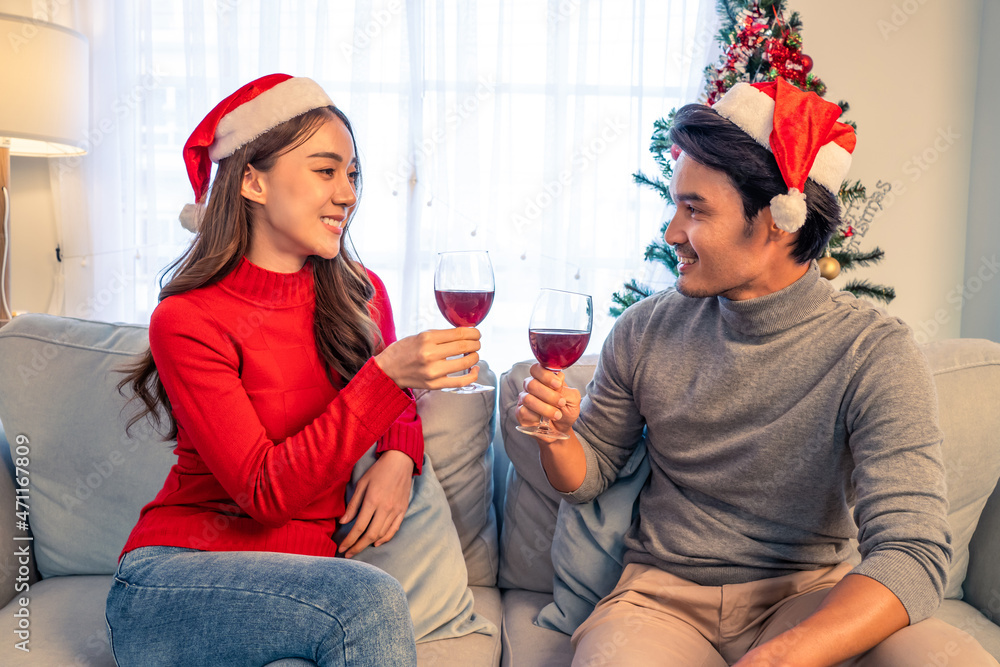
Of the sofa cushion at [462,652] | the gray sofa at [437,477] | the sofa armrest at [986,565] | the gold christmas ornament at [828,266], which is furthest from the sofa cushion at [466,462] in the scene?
the gold christmas ornament at [828,266]

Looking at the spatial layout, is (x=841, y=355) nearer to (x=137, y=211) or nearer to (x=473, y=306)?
(x=473, y=306)

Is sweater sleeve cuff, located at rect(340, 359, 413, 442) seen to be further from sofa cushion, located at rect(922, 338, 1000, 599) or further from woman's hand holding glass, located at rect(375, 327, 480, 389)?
sofa cushion, located at rect(922, 338, 1000, 599)

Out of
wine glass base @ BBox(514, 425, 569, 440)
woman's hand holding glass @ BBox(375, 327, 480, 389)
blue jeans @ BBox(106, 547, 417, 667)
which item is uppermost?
woman's hand holding glass @ BBox(375, 327, 480, 389)

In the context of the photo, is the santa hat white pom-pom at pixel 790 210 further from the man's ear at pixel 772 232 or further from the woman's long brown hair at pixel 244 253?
the woman's long brown hair at pixel 244 253

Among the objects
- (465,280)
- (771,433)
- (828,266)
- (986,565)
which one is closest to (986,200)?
(828,266)

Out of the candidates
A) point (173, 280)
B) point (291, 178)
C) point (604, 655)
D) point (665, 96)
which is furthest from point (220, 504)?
point (665, 96)

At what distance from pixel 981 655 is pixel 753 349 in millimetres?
559

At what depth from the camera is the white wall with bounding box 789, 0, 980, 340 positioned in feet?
9.23

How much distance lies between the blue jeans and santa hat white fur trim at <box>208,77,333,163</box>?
757mm

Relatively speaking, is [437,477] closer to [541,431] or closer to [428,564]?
Result: [428,564]

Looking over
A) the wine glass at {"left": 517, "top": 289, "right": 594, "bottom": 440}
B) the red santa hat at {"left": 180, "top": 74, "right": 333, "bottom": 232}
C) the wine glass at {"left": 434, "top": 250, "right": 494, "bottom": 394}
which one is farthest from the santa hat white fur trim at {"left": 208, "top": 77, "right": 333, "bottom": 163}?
the wine glass at {"left": 517, "top": 289, "right": 594, "bottom": 440}

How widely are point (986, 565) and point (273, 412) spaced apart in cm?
158

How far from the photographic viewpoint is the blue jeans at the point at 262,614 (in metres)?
1.02

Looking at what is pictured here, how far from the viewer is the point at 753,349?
1285mm
